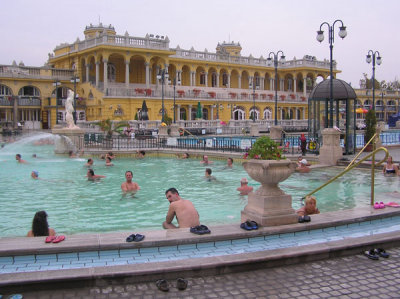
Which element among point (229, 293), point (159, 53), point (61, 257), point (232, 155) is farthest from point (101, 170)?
point (159, 53)

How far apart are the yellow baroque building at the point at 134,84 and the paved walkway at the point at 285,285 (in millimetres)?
32237

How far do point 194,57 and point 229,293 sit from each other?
178 ft

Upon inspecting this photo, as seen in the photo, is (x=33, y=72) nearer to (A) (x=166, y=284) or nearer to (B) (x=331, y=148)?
(B) (x=331, y=148)

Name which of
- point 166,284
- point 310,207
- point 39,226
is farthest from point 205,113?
point 166,284

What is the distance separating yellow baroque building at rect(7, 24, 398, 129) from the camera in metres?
45.9

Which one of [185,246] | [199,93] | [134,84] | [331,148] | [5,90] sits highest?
[134,84]

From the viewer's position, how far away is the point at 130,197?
13117 millimetres

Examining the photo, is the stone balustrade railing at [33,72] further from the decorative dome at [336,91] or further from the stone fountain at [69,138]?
the decorative dome at [336,91]

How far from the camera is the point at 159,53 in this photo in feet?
163

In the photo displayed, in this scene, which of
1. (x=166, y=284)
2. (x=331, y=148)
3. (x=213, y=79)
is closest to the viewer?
(x=166, y=284)

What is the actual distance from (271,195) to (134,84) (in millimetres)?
45390

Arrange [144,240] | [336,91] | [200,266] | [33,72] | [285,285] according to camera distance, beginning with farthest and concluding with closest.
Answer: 1. [33,72]
2. [336,91]
3. [144,240]
4. [200,266]
5. [285,285]

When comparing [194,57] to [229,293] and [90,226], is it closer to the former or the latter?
[90,226]

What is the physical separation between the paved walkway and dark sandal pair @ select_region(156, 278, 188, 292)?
0.05 metres
